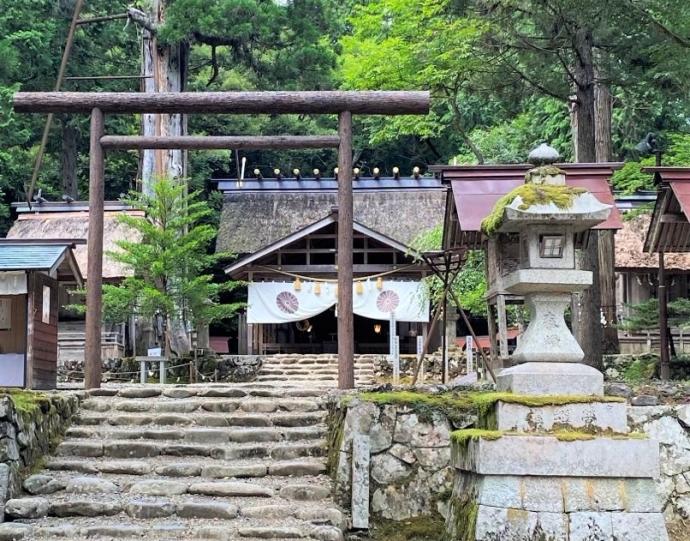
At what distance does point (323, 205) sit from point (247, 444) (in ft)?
59.2

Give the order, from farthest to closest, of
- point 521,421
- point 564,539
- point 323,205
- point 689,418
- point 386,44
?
1. point 323,205
2. point 386,44
3. point 689,418
4. point 521,421
5. point 564,539

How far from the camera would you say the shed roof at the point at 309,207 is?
24.0 metres

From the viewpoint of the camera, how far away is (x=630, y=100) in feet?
60.2

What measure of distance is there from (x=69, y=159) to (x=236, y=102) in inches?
739

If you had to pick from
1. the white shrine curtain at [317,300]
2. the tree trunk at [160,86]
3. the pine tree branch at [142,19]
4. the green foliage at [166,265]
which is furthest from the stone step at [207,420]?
the pine tree branch at [142,19]

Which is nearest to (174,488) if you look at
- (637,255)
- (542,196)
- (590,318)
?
(542,196)

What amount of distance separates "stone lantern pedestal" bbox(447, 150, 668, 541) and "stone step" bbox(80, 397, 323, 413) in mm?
2886

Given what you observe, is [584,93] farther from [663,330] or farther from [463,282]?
[463,282]

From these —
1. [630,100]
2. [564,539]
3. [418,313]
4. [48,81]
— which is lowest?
[564,539]

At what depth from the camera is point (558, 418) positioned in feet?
19.3

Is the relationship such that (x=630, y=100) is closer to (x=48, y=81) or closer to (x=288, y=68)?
(x=288, y=68)

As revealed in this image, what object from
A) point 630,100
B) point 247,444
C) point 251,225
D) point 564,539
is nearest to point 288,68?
point 251,225

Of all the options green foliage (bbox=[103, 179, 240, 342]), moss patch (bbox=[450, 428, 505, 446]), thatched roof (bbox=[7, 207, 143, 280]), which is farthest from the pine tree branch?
moss patch (bbox=[450, 428, 505, 446])

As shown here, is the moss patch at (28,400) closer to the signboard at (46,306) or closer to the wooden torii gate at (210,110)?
the wooden torii gate at (210,110)
